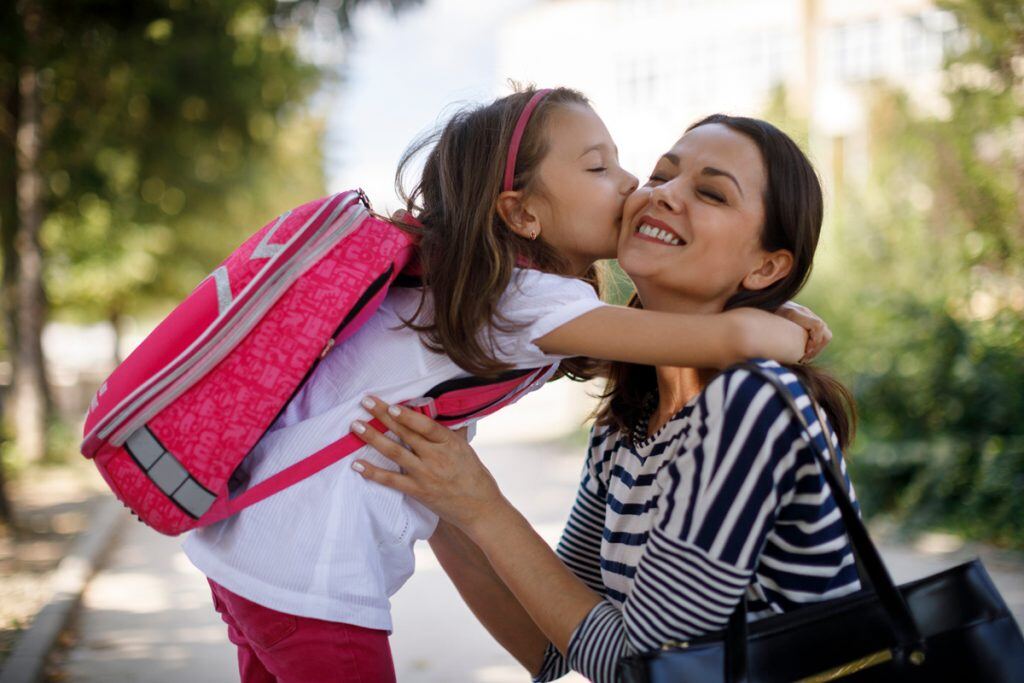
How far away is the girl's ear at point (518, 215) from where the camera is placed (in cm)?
243

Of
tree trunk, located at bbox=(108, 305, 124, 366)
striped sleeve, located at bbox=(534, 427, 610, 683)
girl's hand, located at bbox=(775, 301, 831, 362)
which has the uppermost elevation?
girl's hand, located at bbox=(775, 301, 831, 362)

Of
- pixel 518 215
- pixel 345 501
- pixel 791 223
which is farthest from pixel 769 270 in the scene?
pixel 345 501

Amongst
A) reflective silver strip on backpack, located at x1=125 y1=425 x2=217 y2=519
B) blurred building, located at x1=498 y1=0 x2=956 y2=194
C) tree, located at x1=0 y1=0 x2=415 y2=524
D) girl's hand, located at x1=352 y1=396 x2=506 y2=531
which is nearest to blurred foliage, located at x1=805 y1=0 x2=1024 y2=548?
tree, located at x1=0 y1=0 x2=415 y2=524

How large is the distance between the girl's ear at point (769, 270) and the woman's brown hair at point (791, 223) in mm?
13

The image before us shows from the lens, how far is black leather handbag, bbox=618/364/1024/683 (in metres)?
1.63

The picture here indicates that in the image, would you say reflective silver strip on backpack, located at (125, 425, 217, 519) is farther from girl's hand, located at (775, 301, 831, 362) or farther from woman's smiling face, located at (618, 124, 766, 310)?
girl's hand, located at (775, 301, 831, 362)

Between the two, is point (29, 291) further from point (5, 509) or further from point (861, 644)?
point (861, 644)

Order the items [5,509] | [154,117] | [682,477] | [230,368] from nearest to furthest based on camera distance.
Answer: [682,477] < [230,368] < [5,509] < [154,117]

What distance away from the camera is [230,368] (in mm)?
2055

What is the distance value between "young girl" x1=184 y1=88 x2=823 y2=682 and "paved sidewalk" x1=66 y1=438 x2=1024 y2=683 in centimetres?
277

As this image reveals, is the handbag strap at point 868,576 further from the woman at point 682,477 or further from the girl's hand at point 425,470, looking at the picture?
the girl's hand at point 425,470

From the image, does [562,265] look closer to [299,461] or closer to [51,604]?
[299,461]

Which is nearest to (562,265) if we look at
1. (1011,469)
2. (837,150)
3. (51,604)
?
(51,604)

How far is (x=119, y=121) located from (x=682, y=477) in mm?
11805
